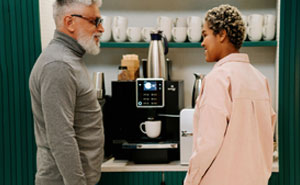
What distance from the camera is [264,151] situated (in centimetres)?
146

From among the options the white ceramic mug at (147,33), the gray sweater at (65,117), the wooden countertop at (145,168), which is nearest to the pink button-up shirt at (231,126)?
the gray sweater at (65,117)

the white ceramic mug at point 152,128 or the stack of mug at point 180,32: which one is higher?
the stack of mug at point 180,32

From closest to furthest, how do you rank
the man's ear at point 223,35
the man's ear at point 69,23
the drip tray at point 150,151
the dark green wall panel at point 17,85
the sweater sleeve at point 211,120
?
the sweater sleeve at point 211,120
the man's ear at point 223,35
the man's ear at point 69,23
the dark green wall panel at point 17,85
the drip tray at point 150,151

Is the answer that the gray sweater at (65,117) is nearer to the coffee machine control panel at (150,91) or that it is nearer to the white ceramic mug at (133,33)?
the coffee machine control panel at (150,91)

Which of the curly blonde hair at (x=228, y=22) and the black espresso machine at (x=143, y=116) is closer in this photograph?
the curly blonde hair at (x=228, y=22)

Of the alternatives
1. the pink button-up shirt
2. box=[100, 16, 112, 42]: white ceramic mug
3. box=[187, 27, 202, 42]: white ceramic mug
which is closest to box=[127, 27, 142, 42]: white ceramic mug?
box=[100, 16, 112, 42]: white ceramic mug

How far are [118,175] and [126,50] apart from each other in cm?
111

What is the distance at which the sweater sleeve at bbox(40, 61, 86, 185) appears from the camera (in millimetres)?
1334

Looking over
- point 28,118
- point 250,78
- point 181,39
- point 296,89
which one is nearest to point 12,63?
point 28,118

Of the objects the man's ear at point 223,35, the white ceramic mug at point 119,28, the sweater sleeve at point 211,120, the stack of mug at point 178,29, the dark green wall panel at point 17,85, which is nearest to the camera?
the sweater sleeve at point 211,120

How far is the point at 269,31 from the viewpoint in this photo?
2.38 metres

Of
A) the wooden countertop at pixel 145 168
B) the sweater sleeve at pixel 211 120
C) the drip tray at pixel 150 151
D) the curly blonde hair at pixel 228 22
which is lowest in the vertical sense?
the wooden countertop at pixel 145 168

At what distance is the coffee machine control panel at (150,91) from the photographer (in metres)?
2.10

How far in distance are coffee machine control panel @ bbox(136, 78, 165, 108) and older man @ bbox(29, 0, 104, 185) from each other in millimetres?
538
